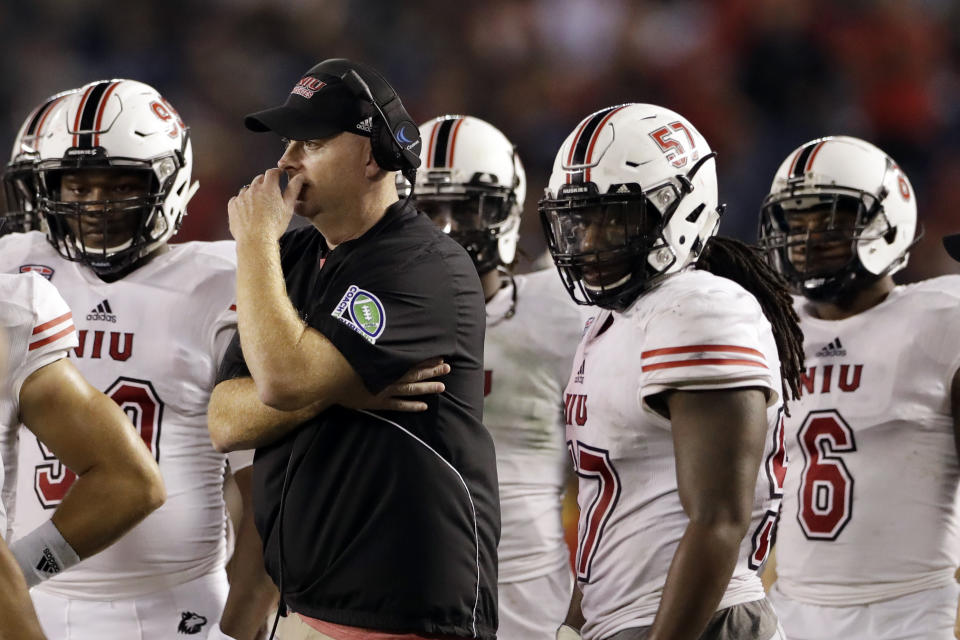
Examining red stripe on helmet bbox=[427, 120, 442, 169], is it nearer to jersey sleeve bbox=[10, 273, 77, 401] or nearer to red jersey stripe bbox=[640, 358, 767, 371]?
jersey sleeve bbox=[10, 273, 77, 401]

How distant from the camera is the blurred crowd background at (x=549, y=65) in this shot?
24.3 feet

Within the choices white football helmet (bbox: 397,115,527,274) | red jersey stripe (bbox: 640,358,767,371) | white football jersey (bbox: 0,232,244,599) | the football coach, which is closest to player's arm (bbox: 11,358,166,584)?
the football coach

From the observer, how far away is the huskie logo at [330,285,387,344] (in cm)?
221

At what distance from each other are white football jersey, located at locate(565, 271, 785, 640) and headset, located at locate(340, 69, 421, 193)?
53cm

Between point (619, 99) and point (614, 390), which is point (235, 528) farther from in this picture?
point (619, 99)

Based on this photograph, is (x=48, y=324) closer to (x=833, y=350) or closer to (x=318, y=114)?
(x=318, y=114)

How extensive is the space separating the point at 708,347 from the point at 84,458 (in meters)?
1.15

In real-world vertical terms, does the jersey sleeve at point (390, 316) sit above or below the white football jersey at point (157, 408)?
above

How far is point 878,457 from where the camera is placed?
3414 mm

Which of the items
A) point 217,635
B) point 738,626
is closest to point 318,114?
point 217,635

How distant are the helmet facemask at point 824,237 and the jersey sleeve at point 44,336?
1.99m

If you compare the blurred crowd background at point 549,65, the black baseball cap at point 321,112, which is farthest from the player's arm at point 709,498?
the blurred crowd background at point 549,65

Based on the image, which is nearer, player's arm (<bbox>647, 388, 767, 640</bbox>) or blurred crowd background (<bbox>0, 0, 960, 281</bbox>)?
player's arm (<bbox>647, 388, 767, 640</bbox>)

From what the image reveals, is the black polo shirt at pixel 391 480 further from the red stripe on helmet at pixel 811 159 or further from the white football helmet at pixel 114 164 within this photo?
the red stripe on helmet at pixel 811 159
